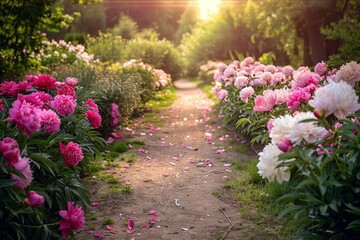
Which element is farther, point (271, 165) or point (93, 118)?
point (93, 118)

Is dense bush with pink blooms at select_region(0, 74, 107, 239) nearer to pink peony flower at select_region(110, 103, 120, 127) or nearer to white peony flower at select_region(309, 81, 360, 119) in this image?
white peony flower at select_region(309, 81, 360, 119)

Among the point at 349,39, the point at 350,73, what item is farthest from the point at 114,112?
the point at 349,39

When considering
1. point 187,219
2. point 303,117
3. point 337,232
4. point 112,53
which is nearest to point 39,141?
point 187,219

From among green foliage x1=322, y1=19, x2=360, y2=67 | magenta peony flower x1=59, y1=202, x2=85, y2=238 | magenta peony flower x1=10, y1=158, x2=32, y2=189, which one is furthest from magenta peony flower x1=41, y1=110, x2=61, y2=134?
green foliage x1=322, y1=19, x2=360, y2=67

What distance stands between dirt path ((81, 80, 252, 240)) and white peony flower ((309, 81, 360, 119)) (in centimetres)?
140

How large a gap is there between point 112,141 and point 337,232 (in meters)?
4.48

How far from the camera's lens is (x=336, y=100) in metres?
2.10

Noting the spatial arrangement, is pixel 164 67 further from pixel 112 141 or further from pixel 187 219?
pixel 187 219

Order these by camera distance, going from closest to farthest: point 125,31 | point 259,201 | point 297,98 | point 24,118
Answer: point 24,118
point 297,98
point 259,201
point 125,31

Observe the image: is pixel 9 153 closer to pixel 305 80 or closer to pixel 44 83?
pixel 44 83

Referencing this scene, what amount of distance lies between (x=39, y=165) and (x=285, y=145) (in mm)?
1686

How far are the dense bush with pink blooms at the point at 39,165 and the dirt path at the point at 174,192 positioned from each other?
0.45m

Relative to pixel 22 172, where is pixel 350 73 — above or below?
above

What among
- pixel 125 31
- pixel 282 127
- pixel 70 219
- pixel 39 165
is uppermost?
pixel 282 127
